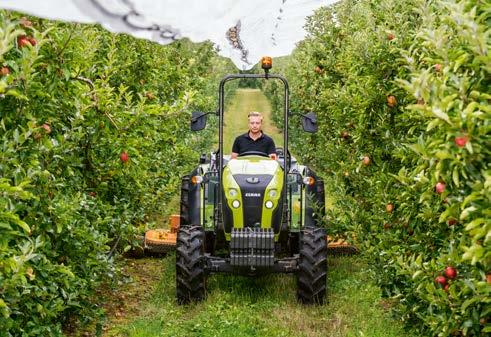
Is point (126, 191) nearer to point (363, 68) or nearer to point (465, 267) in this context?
point (363, 68)

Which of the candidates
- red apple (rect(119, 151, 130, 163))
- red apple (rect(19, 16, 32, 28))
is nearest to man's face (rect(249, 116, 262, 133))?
red apple (rect(119, 151, 130, 163))

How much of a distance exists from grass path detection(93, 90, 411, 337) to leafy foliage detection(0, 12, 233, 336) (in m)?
0.66

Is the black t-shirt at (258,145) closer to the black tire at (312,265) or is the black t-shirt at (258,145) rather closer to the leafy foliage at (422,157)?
the leafy foliage at (422,157)

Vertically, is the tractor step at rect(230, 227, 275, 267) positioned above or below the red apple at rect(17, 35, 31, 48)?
below

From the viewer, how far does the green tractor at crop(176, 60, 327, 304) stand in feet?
21.1

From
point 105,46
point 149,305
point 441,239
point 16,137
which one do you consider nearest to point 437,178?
point 441,239

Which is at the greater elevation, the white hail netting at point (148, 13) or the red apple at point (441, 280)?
the white hail netting at point (148, 13)

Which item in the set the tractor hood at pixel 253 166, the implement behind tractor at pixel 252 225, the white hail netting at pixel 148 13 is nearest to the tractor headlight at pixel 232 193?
the implement behind tractor at pixel 252 225

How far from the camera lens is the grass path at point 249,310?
6.19m

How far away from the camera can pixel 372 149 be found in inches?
248

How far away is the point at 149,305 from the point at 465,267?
3865 mm

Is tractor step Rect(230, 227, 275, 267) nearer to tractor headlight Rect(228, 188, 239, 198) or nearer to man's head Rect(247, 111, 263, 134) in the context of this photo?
tractor headlight Rect(228, 188, 239, 198)

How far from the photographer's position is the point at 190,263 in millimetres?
6438

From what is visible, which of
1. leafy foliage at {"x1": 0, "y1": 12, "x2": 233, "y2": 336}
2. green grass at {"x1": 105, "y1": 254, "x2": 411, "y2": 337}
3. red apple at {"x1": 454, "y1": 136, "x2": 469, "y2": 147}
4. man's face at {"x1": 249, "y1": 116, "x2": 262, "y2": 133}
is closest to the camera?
red apple at {"x1": 454, "y1": 136, "x2": 469, "y2": 147}
